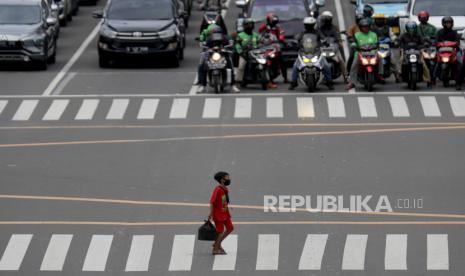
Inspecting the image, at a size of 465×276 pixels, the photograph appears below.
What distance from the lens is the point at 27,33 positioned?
132 ft

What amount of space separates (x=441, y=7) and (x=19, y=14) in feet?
Result: 32.7

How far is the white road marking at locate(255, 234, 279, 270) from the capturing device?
891 inches

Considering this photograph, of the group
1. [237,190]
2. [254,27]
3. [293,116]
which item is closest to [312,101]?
[293,116]

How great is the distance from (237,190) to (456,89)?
34.4ft

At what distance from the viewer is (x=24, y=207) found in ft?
87.0

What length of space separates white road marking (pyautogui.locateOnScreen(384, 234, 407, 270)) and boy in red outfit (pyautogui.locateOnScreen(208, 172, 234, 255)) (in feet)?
6.94

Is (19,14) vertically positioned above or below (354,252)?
below

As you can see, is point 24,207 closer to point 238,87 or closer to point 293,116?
point 293,116

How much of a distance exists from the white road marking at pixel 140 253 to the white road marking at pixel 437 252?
12.2ft

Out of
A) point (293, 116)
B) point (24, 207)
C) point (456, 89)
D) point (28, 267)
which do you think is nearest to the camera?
point (28, 267)

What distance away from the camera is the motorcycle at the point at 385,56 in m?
36.9

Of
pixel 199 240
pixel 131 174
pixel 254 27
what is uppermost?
pixel 199 240

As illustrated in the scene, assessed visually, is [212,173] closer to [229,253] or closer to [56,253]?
[229,253]

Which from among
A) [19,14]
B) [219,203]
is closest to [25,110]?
[19,14]
